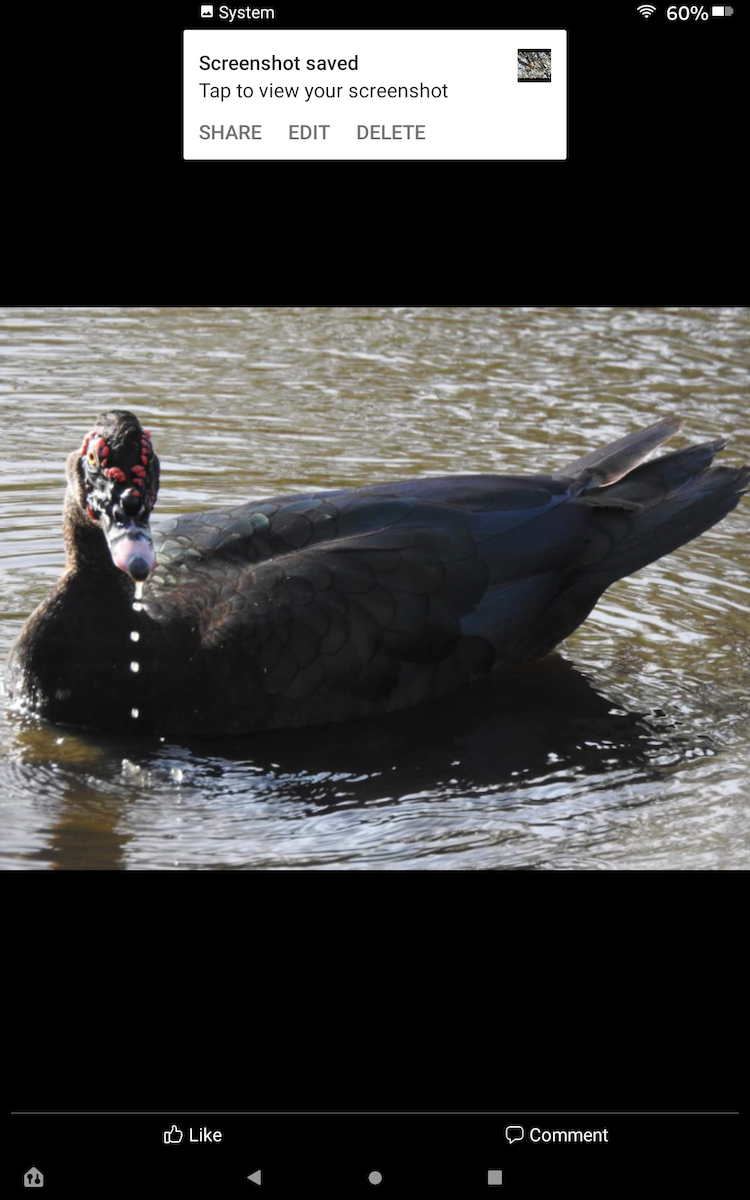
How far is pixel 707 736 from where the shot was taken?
6688 mm

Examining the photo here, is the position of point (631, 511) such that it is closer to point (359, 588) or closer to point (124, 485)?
point (359, 588)

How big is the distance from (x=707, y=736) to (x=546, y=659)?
3.34ft

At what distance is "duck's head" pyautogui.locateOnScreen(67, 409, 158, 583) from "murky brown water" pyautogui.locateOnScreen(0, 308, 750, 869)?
2.65ft

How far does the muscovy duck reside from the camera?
21.3 ft

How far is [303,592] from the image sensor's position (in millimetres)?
6570

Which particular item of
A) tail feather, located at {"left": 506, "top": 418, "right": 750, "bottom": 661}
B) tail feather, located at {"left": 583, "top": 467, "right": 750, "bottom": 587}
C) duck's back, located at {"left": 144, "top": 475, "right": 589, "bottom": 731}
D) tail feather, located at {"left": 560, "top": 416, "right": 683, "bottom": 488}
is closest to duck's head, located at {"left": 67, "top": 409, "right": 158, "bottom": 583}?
duck's back, located at {"left": 144, "top": 475, "right": 589, "bottom": 731}

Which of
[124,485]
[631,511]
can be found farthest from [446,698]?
[124,485]

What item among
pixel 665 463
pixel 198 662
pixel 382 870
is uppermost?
pixel 665 463

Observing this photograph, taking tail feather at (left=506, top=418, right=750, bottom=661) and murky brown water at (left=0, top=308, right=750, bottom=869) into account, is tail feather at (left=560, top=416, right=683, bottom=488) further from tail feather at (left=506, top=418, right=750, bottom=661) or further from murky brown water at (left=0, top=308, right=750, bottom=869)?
murky brown water at (left=0, top=308, right=750, bottom=869)

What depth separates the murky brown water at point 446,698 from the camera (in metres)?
5.77

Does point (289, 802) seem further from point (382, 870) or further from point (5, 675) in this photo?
point (5, 675)

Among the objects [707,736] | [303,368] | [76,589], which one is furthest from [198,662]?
[303,368]

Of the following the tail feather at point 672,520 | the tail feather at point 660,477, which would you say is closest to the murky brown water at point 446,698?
the tail feather at point 672,520

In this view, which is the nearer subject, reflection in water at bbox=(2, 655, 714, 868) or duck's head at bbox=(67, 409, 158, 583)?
reflection in water at bbox=(2, 655, 714, 868)
